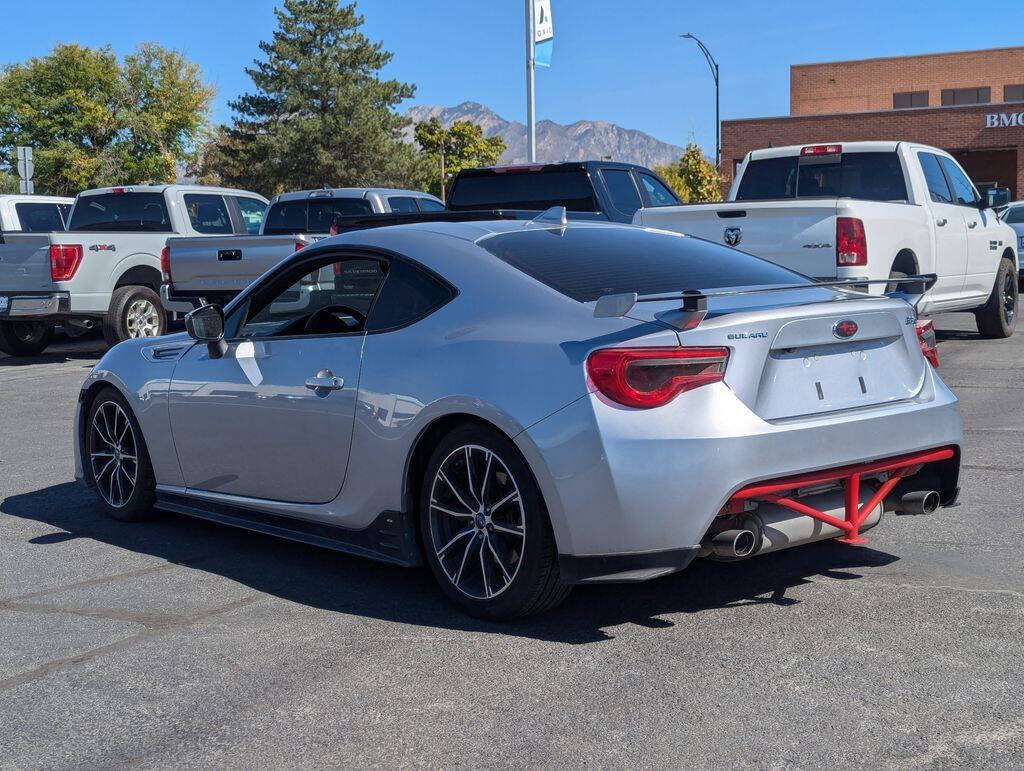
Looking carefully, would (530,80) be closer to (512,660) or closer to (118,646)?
(118,646)

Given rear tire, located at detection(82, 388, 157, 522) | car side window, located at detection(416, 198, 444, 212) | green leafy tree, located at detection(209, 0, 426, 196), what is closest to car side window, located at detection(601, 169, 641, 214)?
car side window, located at detection(416, 198, 444, 212)

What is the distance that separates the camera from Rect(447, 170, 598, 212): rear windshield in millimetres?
13531

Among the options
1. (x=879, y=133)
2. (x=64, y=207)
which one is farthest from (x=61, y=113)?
(x=64, y=207)

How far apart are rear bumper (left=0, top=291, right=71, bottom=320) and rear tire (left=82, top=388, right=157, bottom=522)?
886 centimetres

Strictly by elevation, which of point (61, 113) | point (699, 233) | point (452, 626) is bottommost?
point (452, 626)

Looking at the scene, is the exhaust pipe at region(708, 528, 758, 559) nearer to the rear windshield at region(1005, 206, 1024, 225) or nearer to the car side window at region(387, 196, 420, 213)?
the car side window at region(387, 196, 420, 213)

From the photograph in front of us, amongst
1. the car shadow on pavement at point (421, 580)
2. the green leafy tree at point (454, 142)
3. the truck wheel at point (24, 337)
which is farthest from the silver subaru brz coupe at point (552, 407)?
the green leafy tree at point (454, 142)

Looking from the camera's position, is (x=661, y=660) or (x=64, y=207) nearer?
(x=661, y=660)

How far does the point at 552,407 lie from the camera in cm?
435

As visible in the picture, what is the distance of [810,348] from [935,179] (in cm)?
939

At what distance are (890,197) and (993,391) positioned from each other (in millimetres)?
2895

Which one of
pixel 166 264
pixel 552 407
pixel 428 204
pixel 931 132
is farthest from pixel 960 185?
pixel 931 132

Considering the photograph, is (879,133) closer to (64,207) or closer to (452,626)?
(64,207)

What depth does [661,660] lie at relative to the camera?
4.26 meters
